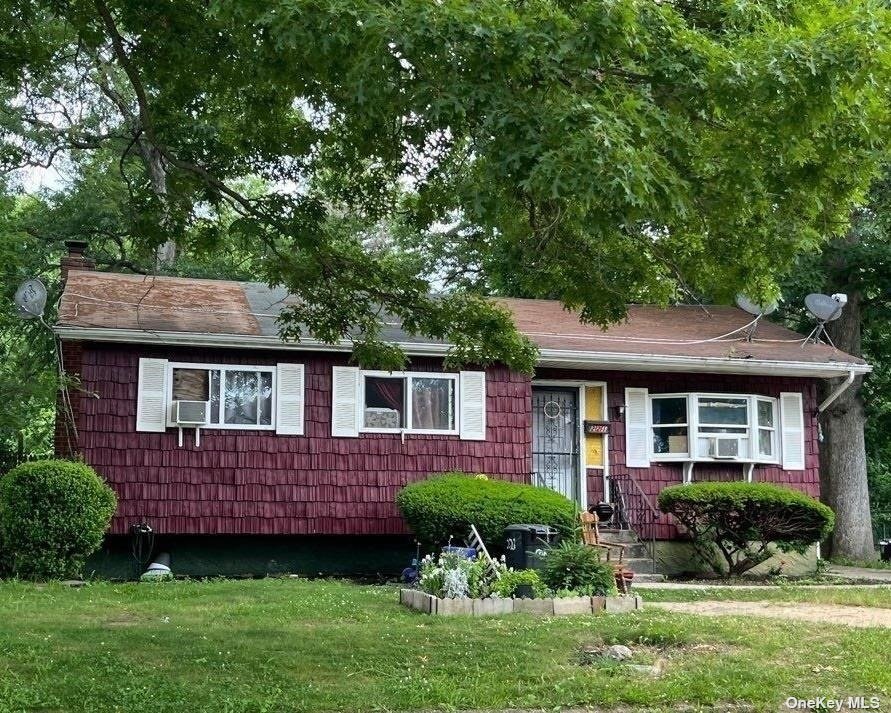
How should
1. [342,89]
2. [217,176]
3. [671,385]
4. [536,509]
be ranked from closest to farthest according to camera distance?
[342,89]
[217,176]
[536,509]
[671,385]

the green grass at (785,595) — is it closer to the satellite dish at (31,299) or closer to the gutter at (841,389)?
the gutter at (841,389)

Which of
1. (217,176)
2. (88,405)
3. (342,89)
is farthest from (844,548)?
(342,89)

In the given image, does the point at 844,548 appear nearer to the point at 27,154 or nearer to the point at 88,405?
the point at 88,405

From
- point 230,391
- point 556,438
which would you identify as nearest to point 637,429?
point 556,438

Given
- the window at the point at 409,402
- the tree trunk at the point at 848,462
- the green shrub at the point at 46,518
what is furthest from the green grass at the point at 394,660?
the tree trunk at the point at 848,462

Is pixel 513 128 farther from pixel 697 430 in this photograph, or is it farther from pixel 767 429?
pixel 767 429

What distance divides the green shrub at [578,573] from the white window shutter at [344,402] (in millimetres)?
5665

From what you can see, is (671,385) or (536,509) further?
(671,385)

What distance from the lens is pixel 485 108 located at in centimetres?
614

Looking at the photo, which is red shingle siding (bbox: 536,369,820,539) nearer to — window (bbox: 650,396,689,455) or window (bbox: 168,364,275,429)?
window (bbox: 650,396,689,455)

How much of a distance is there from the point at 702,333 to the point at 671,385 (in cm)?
170

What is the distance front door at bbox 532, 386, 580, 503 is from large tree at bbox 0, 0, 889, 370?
23.2 ft

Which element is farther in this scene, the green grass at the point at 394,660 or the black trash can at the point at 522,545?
the black trash can at the point at 522,545

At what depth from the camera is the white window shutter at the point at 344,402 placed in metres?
15.8
